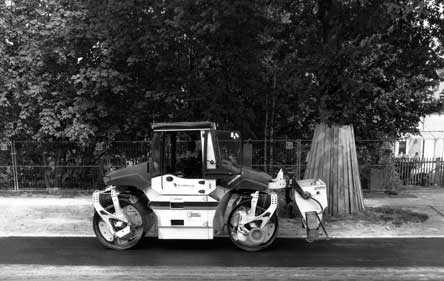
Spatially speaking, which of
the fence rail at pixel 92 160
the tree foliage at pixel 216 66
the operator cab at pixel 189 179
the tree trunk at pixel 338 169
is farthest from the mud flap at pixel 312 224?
the fence rail at pixel 92 160

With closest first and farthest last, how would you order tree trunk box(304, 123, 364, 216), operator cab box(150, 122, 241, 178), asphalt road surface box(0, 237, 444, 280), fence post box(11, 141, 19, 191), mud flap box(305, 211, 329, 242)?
asphalt road surface box(0, 237, 444, 280) < operator cab box(150, 122, 241, 178) < mud flap box(305, 211, 329, 242) < tree trunk box(304, 123, 364, 216) < fence post box(11, 141, 19, 191)

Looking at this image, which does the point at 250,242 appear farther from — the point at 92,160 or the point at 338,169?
the point at 92,160

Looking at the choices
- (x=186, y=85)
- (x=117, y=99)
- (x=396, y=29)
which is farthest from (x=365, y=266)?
(x=117, y=99)

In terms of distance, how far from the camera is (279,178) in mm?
7434

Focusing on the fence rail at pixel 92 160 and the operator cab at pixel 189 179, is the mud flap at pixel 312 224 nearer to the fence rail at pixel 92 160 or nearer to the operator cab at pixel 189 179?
the operator cab at pixel 189 179

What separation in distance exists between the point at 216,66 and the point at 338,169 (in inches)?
176

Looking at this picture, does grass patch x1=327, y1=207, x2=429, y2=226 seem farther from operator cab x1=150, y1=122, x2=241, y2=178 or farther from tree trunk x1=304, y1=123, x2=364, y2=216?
operator cab x1=150, y1=122, x2=241, y2=178

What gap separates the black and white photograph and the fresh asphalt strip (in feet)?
0.16

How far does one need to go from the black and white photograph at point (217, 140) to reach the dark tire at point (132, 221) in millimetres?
21

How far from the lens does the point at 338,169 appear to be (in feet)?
30.8

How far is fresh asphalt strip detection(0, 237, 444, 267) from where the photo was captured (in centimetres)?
642

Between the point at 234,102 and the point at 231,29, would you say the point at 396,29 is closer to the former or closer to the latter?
the point at 231,29

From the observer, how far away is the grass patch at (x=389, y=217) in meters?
8.98

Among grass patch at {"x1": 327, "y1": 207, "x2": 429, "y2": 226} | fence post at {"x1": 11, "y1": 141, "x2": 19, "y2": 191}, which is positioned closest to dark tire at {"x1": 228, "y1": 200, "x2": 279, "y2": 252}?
grass patch at {"x1": 327, "y1": 207, "x2": 429, "y2": 226}
